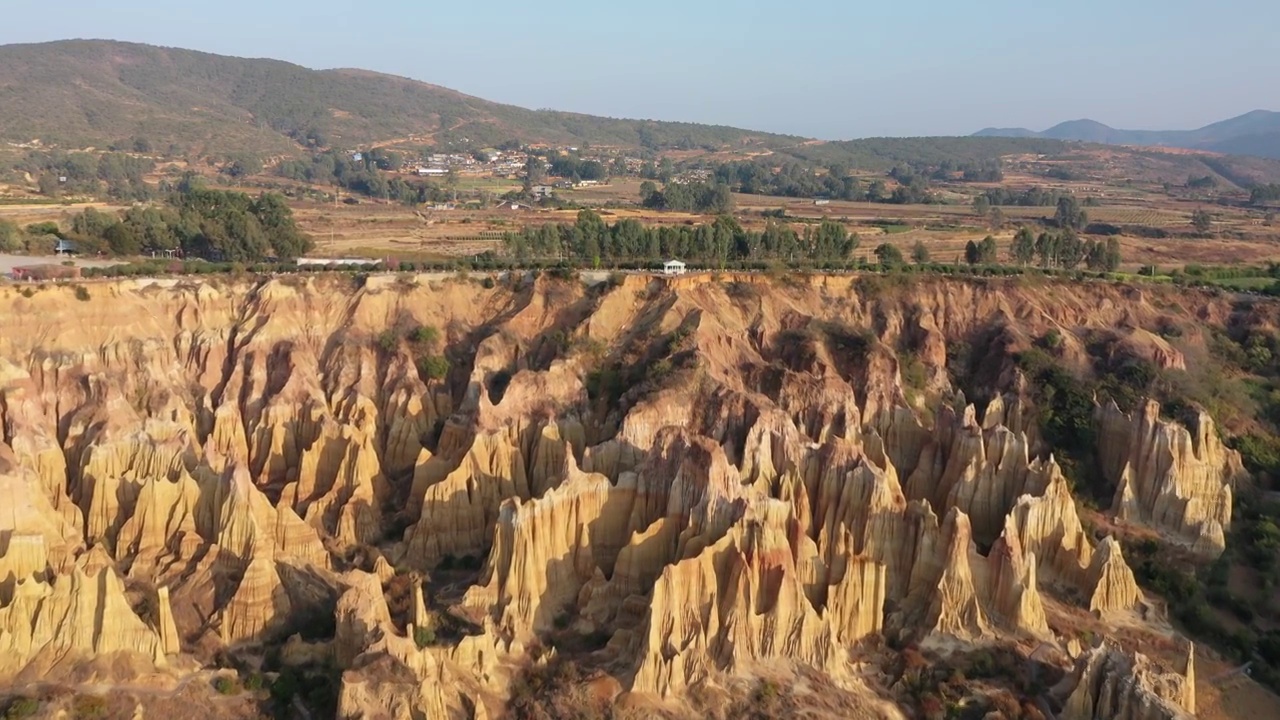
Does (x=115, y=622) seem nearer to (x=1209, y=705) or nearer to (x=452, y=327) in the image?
(x=452, y=327)

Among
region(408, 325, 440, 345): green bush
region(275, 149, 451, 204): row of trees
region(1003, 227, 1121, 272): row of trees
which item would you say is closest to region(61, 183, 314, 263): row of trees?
region(408, 325, 440, 345): green bush

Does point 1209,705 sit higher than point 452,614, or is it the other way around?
point 452,614

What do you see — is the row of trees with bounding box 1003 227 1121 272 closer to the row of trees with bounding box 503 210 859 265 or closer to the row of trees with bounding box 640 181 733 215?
the row of trees with bounding box 503 210 859 265

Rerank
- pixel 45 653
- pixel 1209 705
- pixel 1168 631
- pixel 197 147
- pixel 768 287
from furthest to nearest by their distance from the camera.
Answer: pixel 197 147 → pixel 768 287 → pixel 1168 631 → pixel 1209 705 → pixel 45 653

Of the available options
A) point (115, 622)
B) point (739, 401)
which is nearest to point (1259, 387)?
point (739, 401)

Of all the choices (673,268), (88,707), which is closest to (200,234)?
(673,268)
